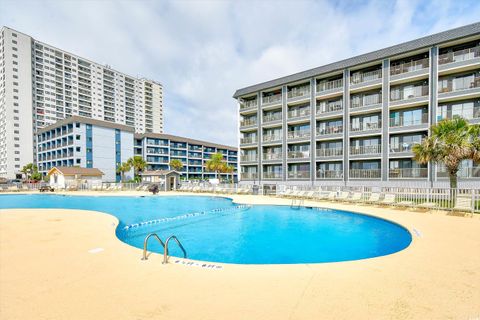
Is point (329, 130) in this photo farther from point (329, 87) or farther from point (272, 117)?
point (272, 117)

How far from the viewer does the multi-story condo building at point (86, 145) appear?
5212 cm

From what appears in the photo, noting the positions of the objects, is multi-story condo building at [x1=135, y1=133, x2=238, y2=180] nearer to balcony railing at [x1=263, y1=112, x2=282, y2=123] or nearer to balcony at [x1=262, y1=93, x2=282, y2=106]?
balcony railing at [x1=263, y1=112, x2=282, y2=123]

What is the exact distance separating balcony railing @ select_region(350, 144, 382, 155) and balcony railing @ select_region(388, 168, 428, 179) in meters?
2.48

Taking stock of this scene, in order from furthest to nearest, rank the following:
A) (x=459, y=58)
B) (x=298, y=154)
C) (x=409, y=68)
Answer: (x=298, y=154), (x=409, y=68), (x=459, y=58)

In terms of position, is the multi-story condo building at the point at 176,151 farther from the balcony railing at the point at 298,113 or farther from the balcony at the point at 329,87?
the balcony at the point at 329,87

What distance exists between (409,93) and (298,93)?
1183cm

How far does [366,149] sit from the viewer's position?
974 inches

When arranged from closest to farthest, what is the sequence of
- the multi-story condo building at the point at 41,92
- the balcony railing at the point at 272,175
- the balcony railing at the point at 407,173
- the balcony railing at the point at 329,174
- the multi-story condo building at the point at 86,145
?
1. the balcony railing at the point at 407,173
2. the balcony railing at the point at 329,174
3. the balcony railing at the point at 272,175
4. the multi-story condo building at the point at 86,145
5. the multi-story condo building at the point at 41,92

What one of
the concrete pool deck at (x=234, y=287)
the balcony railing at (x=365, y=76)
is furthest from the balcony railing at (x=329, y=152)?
the concrete pool deck at (x=234, y=287)

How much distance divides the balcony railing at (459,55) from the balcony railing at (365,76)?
503 centimetres

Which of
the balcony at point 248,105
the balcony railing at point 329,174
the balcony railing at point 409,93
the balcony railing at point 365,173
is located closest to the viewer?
the balcony railing at point 409,93

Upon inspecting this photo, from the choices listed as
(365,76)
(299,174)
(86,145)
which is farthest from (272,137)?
(86,145)

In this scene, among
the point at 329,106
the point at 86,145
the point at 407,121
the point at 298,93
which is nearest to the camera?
the point at 407,121

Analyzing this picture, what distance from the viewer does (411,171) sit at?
72.9 ft
